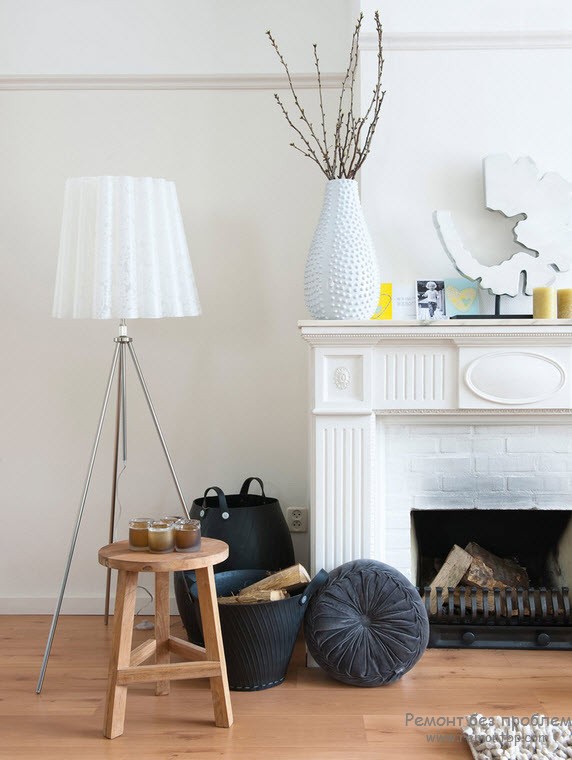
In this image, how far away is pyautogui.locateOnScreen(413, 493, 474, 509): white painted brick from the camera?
2834 millimetres

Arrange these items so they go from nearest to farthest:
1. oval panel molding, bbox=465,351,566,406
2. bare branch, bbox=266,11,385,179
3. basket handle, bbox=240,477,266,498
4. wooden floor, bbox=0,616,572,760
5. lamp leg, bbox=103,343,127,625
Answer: wooden floor, bbox=0,616,572,760
oval panel molding, bbox=465,351,566,406
bare branch, bbox=266,11,385,179
lamp leg, bbox=103,343,127,625
basket handle, bbox=240,477,266,498

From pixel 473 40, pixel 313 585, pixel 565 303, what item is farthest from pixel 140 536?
pixel 473 40

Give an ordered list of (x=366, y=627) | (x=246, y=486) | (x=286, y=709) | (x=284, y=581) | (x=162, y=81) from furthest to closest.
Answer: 1. (x=162, y=81)
2. (x=246, y=486)
3. (x=284, y=581)
4. (x=366, y=627)
5. (x=286, y=709)

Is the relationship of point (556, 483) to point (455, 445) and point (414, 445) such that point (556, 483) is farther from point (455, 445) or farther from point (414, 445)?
point (414, 445)

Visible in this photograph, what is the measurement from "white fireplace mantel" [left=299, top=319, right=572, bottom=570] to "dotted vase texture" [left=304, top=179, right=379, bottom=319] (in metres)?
0.09

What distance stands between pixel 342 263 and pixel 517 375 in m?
0.70

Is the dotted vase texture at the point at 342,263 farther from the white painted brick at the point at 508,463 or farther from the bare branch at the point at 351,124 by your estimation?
the white painted brick at the point at 508,463

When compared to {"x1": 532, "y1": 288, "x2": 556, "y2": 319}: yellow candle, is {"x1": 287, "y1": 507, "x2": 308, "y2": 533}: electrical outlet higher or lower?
lower

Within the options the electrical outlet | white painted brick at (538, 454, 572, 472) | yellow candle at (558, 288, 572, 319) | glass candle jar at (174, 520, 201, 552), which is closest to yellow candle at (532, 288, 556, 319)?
yellow candle at (558, 288, 572, 319)

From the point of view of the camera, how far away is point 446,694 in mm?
2398

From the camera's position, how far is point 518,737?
2057 mm

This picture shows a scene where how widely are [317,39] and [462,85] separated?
0.67 metres

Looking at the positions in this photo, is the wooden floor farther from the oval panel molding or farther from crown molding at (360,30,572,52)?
crown molding at (360,30,572,52)

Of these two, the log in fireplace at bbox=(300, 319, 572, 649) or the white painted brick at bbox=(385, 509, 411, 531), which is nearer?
the log in fireplace at bbox=(300, 319, 572, 649)
